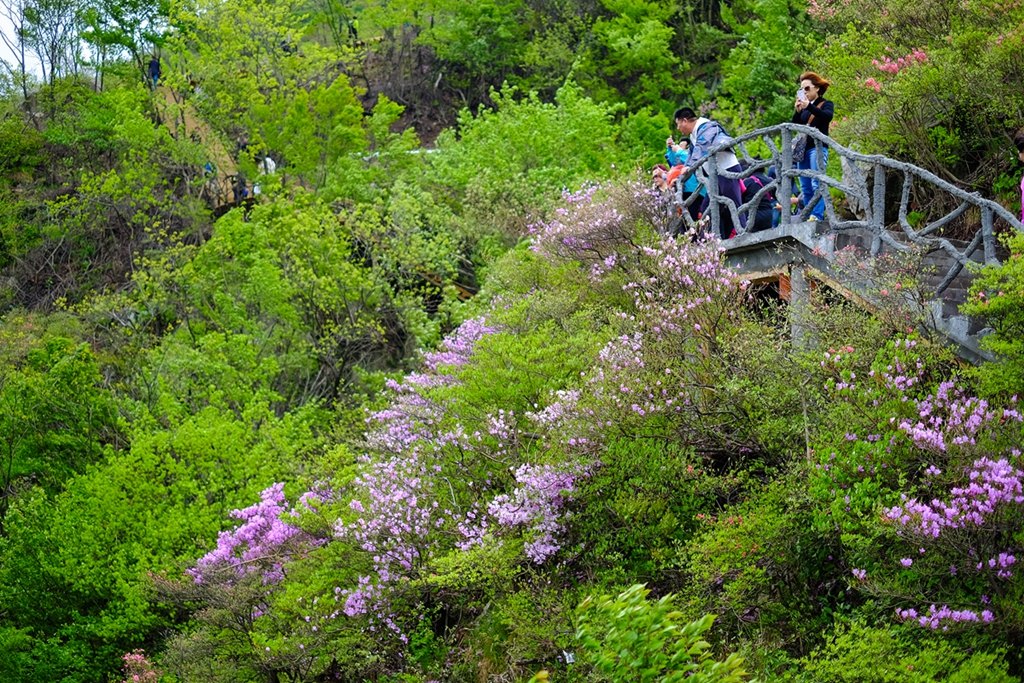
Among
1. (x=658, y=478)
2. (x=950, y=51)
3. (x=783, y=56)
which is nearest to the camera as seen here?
(x=658, y=478)

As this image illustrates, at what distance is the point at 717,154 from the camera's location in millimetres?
14812

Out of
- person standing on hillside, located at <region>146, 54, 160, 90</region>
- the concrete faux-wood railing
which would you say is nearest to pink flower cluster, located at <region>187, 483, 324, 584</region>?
the concrete faux-wood railing

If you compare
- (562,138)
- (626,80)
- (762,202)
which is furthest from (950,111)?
(626,80)

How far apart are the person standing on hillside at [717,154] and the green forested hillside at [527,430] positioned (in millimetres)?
881

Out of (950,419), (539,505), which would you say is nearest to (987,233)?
(950,419)

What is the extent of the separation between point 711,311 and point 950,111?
532 centimetres

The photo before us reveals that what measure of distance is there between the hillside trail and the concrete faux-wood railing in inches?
947

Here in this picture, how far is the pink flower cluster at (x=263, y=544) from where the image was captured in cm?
1611

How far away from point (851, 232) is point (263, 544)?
28.5 feet

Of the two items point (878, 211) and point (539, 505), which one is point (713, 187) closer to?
point (878, 211)

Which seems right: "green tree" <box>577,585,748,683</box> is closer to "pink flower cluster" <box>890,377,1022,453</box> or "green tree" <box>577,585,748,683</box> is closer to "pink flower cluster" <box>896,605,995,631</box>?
"pink flower cluster" <box>896,605,995,631</box>

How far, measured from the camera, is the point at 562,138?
87.5 ft

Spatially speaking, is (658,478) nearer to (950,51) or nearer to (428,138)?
(950,51)

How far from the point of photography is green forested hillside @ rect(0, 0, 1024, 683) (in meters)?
10.2
